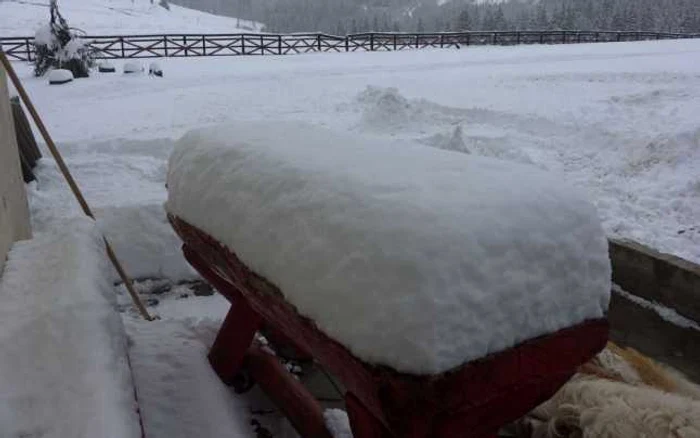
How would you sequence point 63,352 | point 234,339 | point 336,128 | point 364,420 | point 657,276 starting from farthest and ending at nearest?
point 336,128
point 657,276
point 234,339
point 63,352
point 364,420

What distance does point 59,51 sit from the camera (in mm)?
18484

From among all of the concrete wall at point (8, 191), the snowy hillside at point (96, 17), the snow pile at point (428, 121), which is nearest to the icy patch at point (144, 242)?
the concrete wall at point (8, 191)

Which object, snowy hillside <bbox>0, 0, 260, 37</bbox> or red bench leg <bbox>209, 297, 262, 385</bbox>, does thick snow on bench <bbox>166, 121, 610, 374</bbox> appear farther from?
snowy hillside <bbox>0, 0, 260, 37</bbox>

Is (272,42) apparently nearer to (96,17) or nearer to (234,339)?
(234,339)

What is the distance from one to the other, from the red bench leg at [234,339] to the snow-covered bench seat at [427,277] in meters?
0.87

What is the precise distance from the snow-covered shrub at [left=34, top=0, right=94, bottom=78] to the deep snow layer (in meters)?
0.76

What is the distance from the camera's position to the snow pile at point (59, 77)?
16.8 metres

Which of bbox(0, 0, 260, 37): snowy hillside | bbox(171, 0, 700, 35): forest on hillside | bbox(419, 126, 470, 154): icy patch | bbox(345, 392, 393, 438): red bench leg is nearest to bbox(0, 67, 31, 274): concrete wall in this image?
bbox(345, 392, 393, 438): red bench leg

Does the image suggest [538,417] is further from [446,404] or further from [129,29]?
[129,29]

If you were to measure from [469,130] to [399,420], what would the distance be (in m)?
9.44

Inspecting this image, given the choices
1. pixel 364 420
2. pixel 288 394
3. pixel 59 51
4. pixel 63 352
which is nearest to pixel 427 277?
pixel 364 420

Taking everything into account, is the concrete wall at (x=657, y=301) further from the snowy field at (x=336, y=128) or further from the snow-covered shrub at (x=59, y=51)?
the snow-covered shrub at (x=59, y=51)

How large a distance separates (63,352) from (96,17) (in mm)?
69135

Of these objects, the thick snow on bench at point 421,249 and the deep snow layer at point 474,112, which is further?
the deep snow layer at point 474,112
